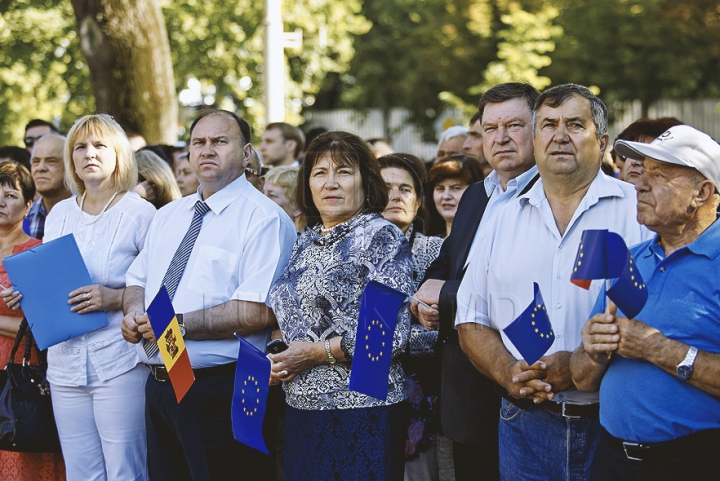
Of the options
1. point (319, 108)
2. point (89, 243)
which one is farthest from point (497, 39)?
point (89, 243)

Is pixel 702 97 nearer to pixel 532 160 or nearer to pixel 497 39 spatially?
pixel 497 39

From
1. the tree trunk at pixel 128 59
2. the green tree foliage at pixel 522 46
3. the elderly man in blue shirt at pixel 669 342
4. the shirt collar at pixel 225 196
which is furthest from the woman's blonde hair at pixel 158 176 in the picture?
the green tree foliage at pixel 522 46

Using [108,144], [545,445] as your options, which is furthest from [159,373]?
[545,445]

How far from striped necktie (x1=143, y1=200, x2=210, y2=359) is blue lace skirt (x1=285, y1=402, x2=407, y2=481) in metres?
0.97

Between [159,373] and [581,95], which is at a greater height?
[581,95]

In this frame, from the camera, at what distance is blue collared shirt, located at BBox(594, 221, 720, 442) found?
9.36ft

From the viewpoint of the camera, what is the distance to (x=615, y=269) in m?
2.71

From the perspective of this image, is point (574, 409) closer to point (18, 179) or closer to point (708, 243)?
point (708, 243)

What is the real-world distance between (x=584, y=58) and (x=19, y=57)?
1205 centimetres

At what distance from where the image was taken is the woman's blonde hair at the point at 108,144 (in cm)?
496

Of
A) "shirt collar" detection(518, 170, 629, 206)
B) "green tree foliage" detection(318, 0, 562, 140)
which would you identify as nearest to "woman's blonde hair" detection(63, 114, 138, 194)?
"shirt collar" detection(518, 170, 629, 206)

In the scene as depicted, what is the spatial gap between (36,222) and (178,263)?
227 centimetres

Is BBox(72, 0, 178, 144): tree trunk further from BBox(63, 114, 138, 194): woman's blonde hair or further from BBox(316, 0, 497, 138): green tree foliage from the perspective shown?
BBox(316, 0, 497, 138): green tree foliage

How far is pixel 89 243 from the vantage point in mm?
4852
